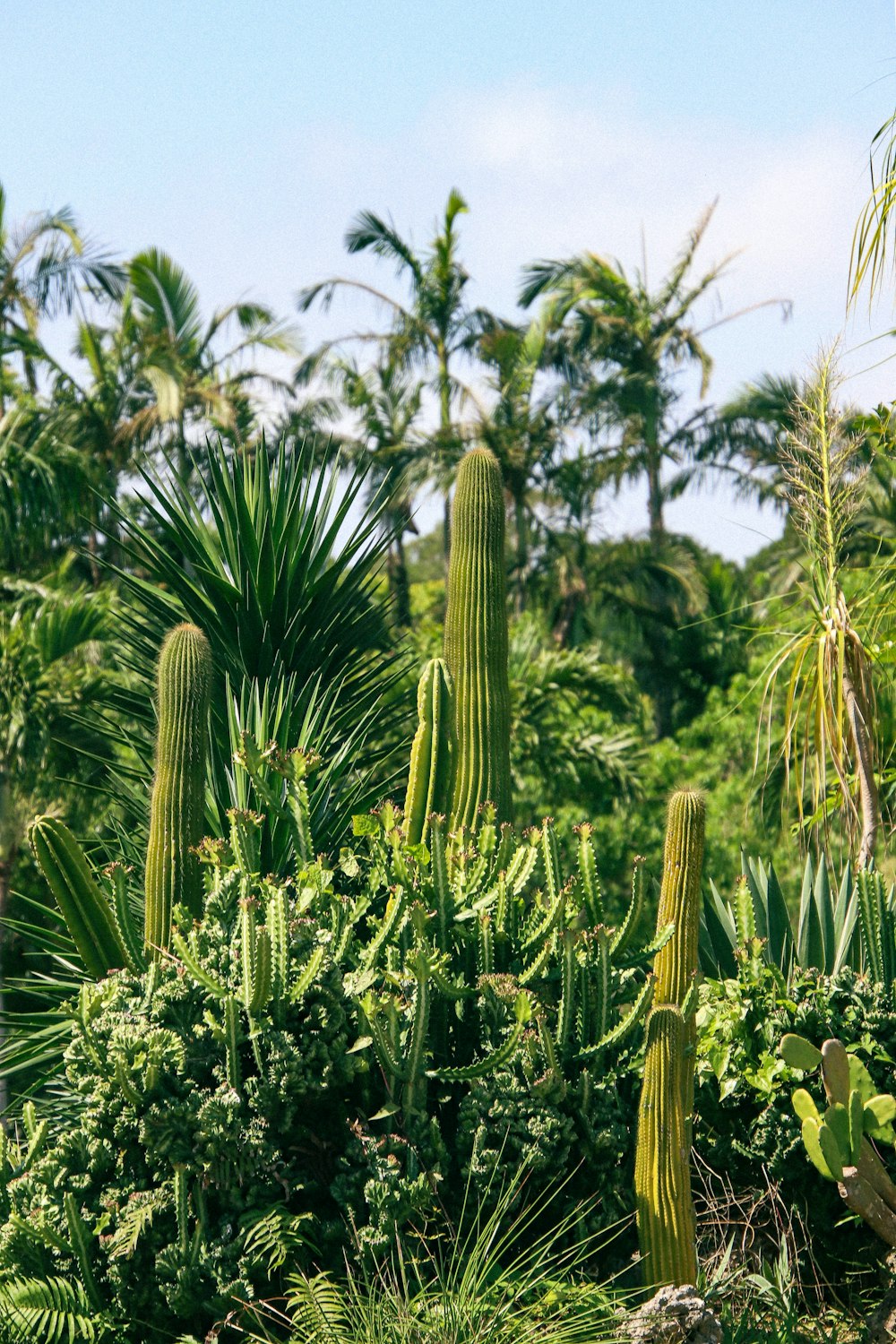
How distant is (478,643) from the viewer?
22.4ft

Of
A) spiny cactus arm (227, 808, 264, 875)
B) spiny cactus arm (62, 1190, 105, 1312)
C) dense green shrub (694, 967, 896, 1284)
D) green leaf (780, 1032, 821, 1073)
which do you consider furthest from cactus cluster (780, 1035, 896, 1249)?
spiny cactus arm (62, 1190, 105, 1312)

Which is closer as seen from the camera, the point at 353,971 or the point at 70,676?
the point at 353,971

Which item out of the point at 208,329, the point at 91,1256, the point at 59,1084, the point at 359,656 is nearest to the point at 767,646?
the point at 208,329

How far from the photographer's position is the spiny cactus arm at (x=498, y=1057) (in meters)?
5.12

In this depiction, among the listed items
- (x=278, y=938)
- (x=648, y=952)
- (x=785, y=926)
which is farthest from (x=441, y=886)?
(x=785, y=926)

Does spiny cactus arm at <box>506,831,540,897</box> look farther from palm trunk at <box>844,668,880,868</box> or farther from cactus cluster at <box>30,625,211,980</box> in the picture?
palm trunk at <box>844,668,880,868</box>

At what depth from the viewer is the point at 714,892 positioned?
7195mm

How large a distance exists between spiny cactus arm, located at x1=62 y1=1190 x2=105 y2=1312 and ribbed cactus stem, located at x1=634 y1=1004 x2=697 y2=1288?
6.29ft

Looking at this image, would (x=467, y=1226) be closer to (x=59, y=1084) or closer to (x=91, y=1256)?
(x=91, y=1256)

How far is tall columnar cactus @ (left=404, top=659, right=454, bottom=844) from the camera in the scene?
615 cm

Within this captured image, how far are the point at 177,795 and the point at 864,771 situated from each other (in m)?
3.06

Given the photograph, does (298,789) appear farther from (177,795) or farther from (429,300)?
(429,300)

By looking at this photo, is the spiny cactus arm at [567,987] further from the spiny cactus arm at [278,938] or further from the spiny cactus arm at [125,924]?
the spiny cactus arm at [125,924]

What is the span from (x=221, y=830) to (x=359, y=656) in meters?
1.39
